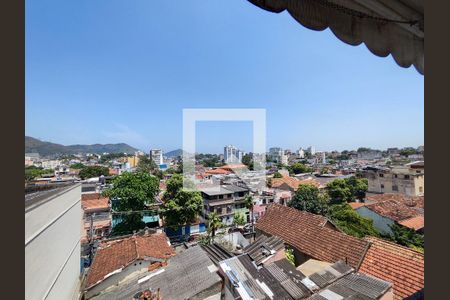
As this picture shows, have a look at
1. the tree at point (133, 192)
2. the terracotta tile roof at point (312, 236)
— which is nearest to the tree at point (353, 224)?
the terracotta tile roof at point (312, 236)

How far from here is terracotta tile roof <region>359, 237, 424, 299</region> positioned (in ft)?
10.3

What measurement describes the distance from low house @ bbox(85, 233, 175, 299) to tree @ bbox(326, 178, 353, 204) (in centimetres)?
1171

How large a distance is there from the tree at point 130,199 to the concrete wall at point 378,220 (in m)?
8.05

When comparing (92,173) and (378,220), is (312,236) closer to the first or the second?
(378,220)

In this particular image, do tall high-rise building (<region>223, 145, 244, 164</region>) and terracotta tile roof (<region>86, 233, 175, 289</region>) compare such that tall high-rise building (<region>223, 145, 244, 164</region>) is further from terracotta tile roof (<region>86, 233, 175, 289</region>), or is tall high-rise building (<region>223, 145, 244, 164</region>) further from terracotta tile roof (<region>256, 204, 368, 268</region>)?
terracotta tile roof (<region>86, 233, 175, 289</region>)

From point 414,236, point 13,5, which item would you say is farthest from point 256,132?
point 414,236

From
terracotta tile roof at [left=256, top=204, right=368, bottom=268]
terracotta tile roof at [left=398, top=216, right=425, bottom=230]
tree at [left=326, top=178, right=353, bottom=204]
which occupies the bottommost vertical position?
tree at [left=326, top=178, right=353, bottom=204]

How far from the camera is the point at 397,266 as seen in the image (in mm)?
3457

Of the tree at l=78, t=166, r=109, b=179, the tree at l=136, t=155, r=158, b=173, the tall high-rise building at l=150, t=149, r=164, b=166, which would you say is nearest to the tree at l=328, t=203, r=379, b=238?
the tree at l=136, t=155, r=158, b=173

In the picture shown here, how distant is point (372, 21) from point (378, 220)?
8857mm

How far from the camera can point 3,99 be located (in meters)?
0.34

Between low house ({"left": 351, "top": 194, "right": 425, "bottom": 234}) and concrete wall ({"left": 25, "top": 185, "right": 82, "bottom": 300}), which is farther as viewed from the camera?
low house ({"left": 351, "top": 194, "right": 425, "bottom": 234})

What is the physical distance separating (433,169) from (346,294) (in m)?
2.57

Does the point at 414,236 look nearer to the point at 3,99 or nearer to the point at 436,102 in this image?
the point at 436,102
